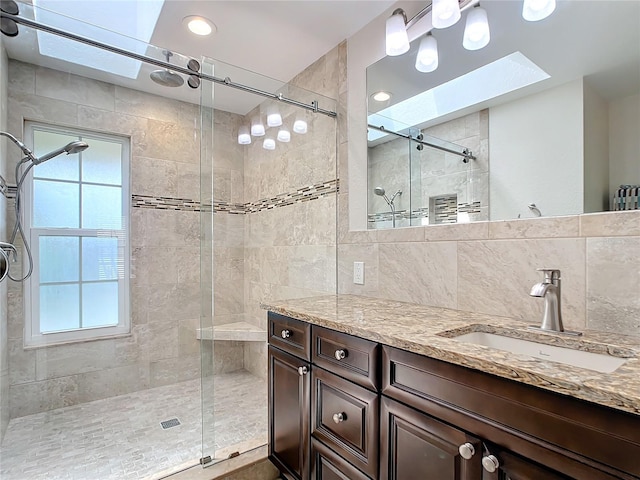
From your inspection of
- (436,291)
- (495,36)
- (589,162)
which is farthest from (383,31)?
(436,291)

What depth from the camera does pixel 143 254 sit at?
8.73 ft

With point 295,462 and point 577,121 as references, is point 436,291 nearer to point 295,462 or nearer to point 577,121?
point 577,121

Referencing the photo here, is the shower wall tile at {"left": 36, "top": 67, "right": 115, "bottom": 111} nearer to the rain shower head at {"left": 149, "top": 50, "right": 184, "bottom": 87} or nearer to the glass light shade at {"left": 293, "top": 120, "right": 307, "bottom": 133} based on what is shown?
the rain shower head at {"left": 149, "top": 50, "right": 184, "bottom": 87}

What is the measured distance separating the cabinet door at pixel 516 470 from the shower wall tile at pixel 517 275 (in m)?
0.60

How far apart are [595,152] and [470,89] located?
582 millimetres

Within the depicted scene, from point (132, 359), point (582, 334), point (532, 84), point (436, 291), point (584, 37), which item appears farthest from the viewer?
point (132, 359)

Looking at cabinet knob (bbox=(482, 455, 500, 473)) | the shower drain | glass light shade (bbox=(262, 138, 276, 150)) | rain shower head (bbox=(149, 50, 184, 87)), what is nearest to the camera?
cabinet knob (bbox=(482, 455, 500, 473))

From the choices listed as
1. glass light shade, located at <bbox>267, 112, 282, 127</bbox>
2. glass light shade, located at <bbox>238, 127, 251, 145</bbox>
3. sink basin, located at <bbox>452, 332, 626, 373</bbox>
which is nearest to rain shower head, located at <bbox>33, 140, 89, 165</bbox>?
glass light shade, located at <bbox>238, 127, 251, 145</bbox>

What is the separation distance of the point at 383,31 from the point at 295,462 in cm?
218

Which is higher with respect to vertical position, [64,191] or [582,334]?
[64,191]

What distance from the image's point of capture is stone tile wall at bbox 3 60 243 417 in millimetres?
2219

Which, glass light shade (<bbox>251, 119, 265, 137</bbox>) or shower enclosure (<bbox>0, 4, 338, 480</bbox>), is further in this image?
glass light shade (<bbox>251, 119, 265, 137</bbox>)

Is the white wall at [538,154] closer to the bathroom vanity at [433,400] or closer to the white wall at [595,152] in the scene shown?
the white wall at [595,152]

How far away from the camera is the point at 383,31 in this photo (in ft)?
6.25
